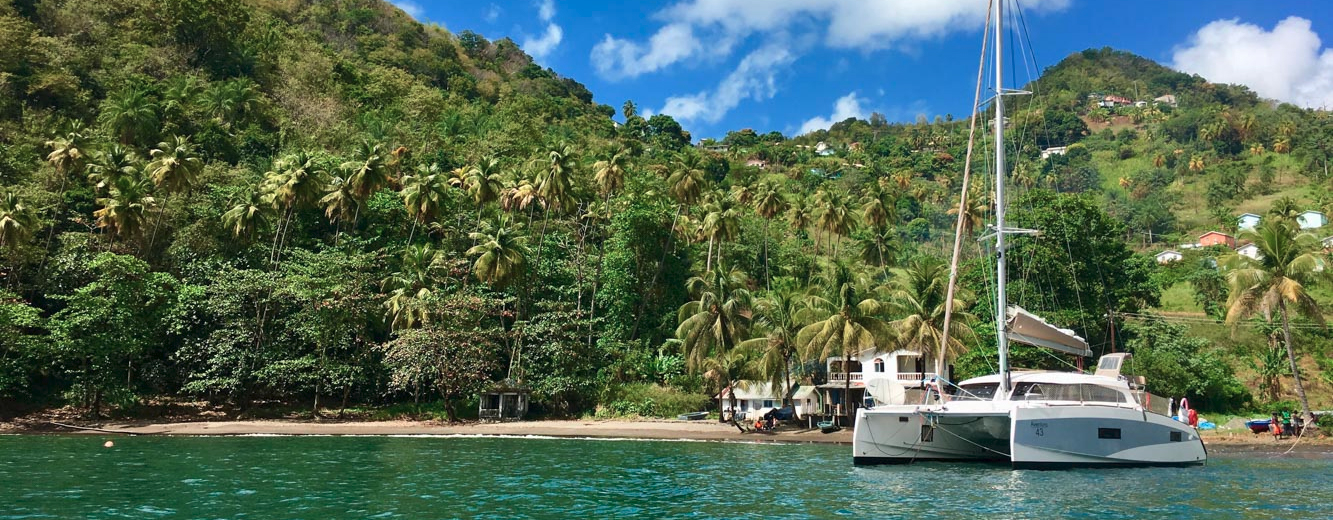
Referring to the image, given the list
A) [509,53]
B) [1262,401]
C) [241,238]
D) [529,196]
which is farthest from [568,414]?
[509,53]

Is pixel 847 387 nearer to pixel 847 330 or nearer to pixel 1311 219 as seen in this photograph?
pixel 847 330

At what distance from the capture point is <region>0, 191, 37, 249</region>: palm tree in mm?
45812

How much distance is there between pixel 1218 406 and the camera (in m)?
51.7

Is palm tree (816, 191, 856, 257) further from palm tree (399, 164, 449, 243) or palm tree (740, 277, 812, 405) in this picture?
palm tree (399, 164, 449, 243)

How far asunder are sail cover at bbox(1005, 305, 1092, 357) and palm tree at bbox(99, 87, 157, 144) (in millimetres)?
64295

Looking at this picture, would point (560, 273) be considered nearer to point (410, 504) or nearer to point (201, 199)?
point (201, 199)

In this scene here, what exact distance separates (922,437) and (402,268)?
39283 millimetres

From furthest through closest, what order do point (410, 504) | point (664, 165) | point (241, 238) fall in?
point (664, 165) < point (241, 238) < point (410, 504)

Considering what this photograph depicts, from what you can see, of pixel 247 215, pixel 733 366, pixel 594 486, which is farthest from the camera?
pixel 247 215

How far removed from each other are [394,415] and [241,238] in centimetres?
1607

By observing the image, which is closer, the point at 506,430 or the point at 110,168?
the point at 506,430

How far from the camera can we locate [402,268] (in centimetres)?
5819

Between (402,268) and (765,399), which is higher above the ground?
(402,268)

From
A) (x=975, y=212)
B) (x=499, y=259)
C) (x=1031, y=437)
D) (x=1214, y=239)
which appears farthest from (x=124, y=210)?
(x=1214, y=239)
